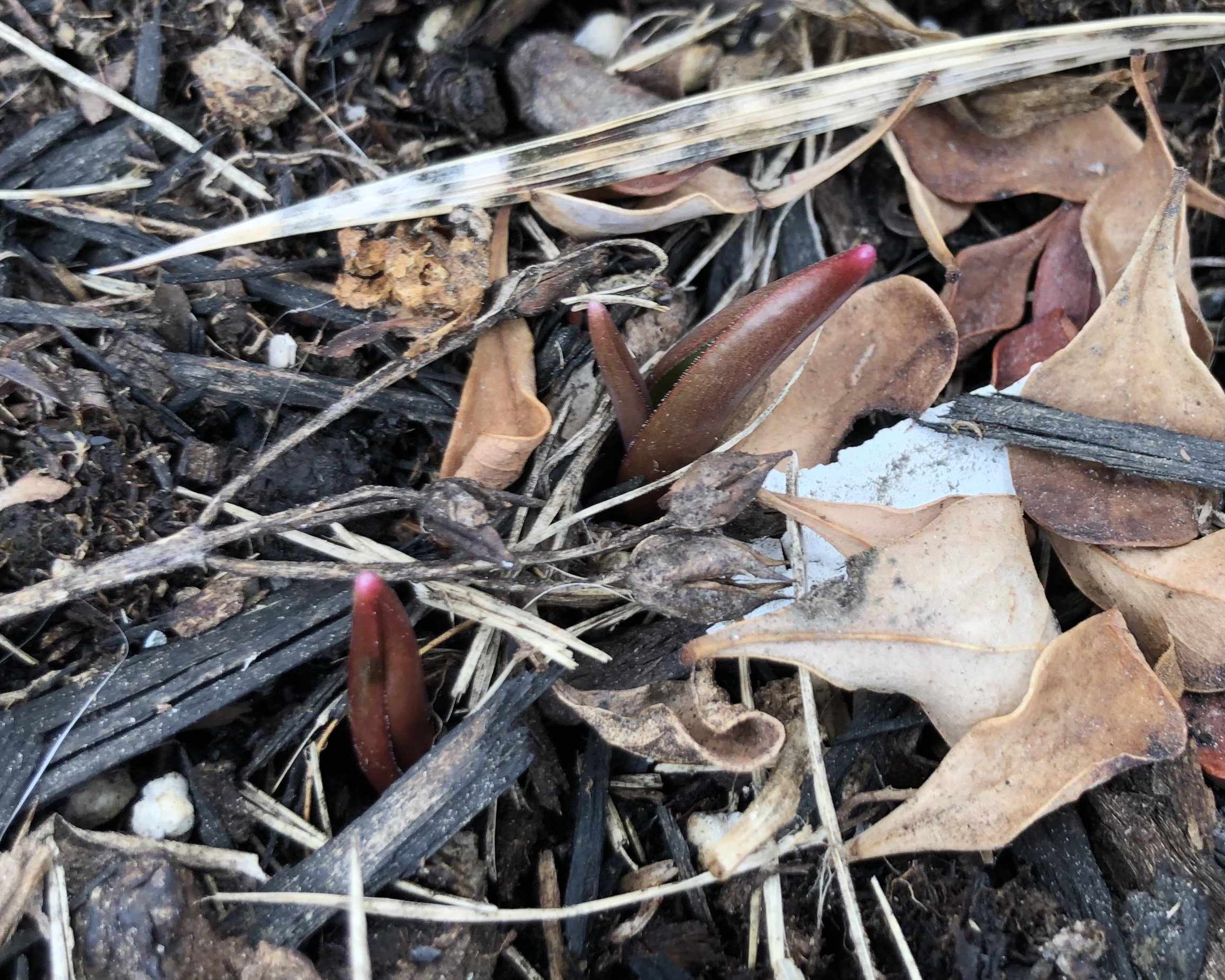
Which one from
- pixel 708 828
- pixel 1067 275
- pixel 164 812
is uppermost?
pixel 1067 275

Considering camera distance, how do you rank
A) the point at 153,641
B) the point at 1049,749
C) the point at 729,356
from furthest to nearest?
the point at 153,641 < the point at 729,356 < the point at 1049,749

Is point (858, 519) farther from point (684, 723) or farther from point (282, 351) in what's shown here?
point (282, 351)

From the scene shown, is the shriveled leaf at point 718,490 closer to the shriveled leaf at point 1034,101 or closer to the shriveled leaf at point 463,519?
the shriveled leaf at point 463,519

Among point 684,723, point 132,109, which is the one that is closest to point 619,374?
point 684,723

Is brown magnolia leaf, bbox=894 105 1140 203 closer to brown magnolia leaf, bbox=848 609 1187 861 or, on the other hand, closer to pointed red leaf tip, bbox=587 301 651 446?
pointed red leaf tip, bbox=587 301 651 446

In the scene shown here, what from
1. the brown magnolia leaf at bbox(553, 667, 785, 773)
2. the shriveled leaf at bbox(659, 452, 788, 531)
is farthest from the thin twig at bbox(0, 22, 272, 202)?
the brown magnolia leaf at bbox(553, 667, 785, 773)

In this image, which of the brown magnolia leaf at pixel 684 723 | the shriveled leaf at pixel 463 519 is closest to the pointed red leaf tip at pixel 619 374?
the shriveled leaf at pixel 463 519
